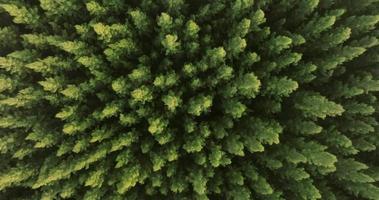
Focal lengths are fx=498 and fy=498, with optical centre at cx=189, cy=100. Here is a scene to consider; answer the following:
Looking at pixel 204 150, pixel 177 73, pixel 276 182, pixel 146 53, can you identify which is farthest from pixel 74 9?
pixel 276 182

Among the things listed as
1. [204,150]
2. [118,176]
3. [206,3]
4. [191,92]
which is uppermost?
[206,3]

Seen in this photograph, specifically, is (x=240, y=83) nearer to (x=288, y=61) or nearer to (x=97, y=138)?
(x=288, y=61)

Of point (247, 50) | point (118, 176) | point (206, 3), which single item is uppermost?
point (206, 3)

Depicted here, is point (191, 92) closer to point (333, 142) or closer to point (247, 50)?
point (247, 50)

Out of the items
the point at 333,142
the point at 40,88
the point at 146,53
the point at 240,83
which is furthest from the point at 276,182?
the point at 40,88

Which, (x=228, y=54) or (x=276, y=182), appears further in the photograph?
(x=276, y=182)

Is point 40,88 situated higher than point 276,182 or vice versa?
point 40,88
